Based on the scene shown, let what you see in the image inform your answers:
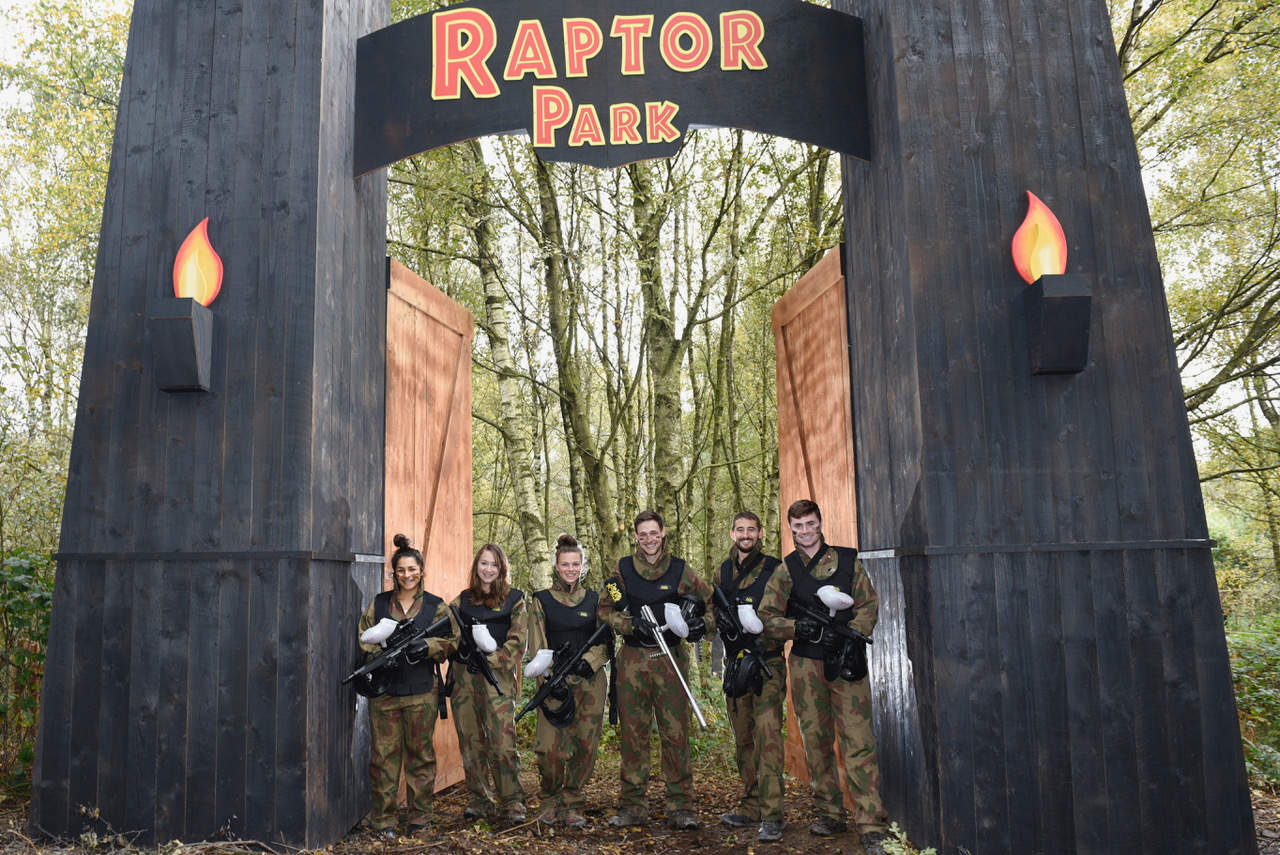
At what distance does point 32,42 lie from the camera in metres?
12.5

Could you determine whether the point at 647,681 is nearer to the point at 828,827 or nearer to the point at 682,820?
the point at 682,820

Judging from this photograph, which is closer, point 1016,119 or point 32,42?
point 1016,119

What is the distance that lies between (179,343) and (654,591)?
2890 mm

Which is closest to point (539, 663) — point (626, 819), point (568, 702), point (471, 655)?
point (568, 702)

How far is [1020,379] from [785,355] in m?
2.80

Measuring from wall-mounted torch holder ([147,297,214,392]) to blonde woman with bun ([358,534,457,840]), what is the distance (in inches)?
57.9

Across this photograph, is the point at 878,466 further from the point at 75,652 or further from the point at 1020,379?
the point at 75,652

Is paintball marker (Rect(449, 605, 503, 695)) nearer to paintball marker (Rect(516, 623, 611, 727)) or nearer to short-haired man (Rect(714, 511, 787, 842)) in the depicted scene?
paintball marker (Rect(516, 623, 611, 727))

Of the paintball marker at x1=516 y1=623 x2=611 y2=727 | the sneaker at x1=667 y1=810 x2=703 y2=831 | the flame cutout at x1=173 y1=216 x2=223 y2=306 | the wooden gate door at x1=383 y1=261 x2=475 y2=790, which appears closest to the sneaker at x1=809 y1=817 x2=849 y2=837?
the sneaker at x1=667 y1=810 x2=703 y2=831

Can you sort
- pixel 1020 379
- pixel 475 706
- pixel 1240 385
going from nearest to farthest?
pixel 1020 379
pixel 475 706
pixel 1240 385

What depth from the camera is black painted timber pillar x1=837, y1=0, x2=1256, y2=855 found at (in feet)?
13.5

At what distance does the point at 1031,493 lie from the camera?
4.32m

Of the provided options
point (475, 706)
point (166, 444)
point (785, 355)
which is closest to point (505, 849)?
point (475, 706)

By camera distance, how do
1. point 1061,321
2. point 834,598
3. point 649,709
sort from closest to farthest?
point 1061,321 → point 834,598 → point 649,709
